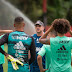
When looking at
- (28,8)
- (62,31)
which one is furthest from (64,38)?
(28,8)

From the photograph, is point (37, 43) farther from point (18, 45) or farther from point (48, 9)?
point (48, 9)

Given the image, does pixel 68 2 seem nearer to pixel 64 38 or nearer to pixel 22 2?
pixel 22 2

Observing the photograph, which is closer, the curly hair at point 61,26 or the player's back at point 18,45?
the curly hair at point 61,26

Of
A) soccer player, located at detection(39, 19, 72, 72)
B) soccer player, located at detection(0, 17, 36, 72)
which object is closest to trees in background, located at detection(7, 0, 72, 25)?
soccer player, located at detection(0, 17, 36, 72)

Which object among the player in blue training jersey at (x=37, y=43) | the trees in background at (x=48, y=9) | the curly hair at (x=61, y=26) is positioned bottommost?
the player in blue training jersey at (x=37, y=43)

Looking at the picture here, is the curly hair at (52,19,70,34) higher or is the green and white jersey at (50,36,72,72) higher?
the curly hair at (52,19,70,34)

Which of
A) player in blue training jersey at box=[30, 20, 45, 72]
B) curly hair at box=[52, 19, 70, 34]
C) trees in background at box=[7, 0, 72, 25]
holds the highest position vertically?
trees in background at box=[7, 0, 72, 25]

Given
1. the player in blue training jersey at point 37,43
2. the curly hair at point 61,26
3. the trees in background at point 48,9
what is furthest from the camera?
the trees in background at point 48,9

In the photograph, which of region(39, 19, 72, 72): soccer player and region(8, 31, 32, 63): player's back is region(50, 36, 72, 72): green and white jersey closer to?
region(39, 19, 72, 72): soccer player

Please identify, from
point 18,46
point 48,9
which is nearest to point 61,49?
point 18,46

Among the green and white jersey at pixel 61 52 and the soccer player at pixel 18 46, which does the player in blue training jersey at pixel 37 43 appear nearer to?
the soccer player at pixel 18 46

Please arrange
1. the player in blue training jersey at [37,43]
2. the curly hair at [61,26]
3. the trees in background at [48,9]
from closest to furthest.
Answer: the curly hair at [61,26] → the player in blue training jersey at [37,43] → the trees in background at [48,9]

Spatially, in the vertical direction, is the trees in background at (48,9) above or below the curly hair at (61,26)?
above

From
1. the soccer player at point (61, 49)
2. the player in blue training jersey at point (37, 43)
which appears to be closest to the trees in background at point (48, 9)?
the player in blue training jersey at point (37, 43)
